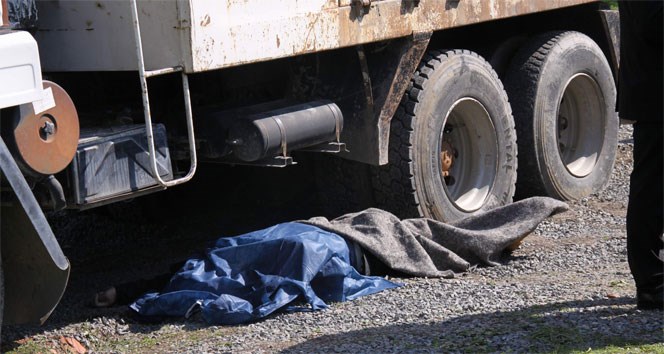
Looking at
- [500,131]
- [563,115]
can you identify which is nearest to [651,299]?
[500,131]

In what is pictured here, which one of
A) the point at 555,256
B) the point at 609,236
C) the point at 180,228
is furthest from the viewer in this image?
the point at 180,228

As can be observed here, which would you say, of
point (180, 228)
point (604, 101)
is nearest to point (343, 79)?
point (180, 228)

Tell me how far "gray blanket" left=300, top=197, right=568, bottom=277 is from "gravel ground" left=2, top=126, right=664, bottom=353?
0.10 meters

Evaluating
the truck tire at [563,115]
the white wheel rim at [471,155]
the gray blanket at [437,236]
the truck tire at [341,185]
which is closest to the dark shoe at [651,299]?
the gray blanket at [437,236]

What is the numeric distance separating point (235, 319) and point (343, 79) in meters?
1.72

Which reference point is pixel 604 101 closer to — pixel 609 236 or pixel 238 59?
→ pixel 609 236

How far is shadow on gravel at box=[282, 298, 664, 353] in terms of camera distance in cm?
444

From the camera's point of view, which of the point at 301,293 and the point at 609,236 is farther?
the point at 609,236

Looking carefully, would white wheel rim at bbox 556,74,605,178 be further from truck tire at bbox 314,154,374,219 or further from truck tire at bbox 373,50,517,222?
truck tire at bbox 314,154,374,219

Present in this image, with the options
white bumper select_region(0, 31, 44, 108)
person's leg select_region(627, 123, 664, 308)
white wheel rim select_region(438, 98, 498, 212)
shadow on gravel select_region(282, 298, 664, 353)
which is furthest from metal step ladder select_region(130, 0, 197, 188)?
white wheel rim select_region(438, 98, 498, 212)

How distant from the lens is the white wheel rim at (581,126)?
8.36 metres

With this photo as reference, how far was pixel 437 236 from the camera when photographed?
244 inches

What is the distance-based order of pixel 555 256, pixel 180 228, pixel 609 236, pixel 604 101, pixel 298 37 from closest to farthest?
pixel 298 37
pixel 555 256
pixel 609 236
pixel 180 228
pixel 604 101

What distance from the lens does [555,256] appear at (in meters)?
6.33
